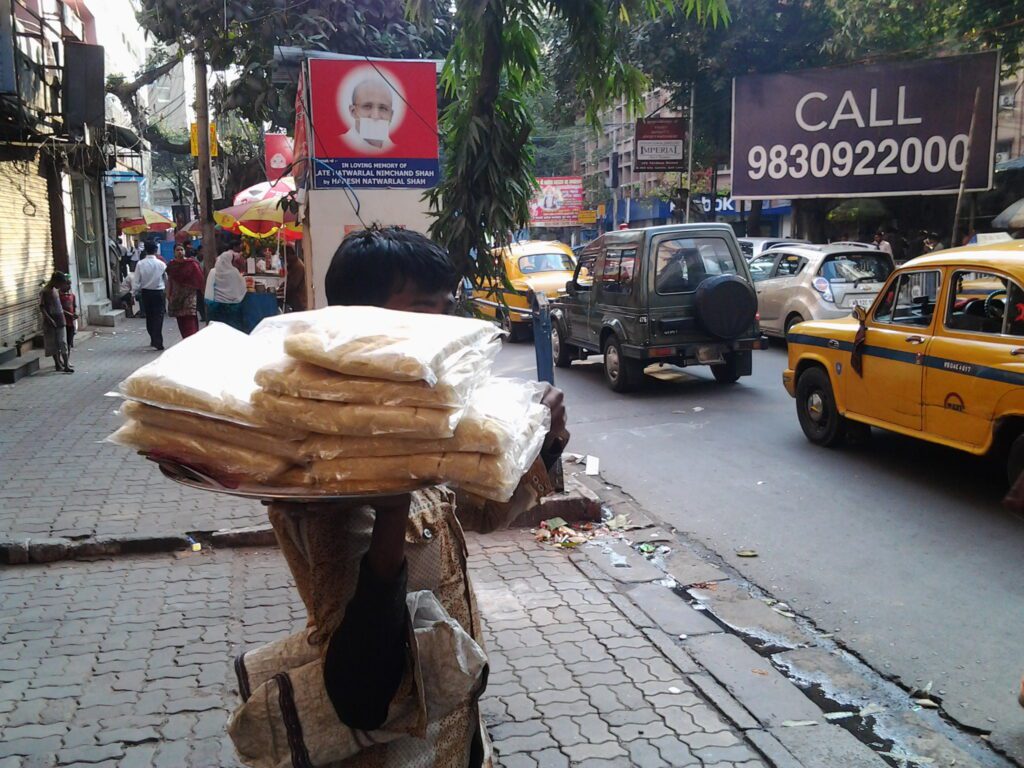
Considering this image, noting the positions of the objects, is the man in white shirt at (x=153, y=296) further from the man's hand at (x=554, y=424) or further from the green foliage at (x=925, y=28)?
the man's hand at (x=554, y=424)

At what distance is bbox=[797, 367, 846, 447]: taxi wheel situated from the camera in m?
7.98

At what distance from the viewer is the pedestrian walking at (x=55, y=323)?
1277 cm

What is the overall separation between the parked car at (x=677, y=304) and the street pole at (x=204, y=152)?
7301mm

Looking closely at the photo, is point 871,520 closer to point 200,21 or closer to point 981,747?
point 981,747

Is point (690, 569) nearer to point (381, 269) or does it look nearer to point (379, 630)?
point (381, 269)

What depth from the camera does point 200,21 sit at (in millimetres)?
14891

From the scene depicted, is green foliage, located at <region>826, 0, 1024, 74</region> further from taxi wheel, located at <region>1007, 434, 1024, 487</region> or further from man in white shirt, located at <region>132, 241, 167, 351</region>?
man in white shirt, located at <region>132, 241, 167, 351</region>

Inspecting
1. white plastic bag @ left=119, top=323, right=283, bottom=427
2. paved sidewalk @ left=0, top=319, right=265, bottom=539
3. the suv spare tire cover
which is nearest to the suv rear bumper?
the suv spare tire cover

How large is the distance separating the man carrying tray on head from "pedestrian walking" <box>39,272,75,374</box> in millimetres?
12595

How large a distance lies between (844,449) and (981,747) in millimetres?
4882

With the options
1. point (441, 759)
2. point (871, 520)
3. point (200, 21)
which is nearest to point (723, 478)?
point (871, 520)

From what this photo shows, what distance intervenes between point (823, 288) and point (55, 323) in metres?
11.2

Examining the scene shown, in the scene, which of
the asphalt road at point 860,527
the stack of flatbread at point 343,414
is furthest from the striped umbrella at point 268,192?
the stack of flatbread at point 343,414

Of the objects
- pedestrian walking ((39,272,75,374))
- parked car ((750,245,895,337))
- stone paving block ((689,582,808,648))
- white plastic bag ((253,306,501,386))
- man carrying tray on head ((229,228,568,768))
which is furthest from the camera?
parked car ((750,245,895,337))
